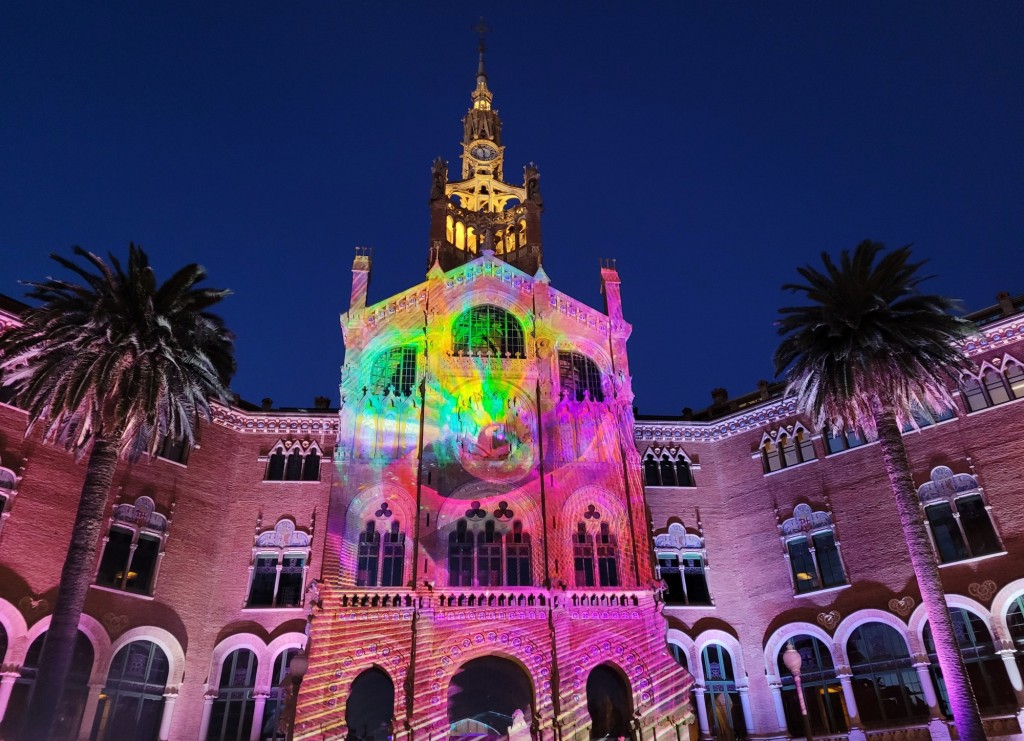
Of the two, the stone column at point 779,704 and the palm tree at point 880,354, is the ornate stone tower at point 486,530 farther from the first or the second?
the palm tree at point 880,354

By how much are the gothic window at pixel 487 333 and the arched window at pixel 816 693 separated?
57.6ft

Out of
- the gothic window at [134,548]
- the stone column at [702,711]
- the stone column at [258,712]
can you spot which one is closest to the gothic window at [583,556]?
the stone column at [702,711]

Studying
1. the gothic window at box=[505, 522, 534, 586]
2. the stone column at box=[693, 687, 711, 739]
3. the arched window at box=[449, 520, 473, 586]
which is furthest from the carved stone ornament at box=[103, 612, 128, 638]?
the stone column at box=[693, 687, 711, 739]

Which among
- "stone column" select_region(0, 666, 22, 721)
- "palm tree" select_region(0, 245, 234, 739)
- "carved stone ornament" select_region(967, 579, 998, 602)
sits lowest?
"stone column" select_region(0, 666, 22, 721)

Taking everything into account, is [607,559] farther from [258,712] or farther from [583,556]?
[258,712]

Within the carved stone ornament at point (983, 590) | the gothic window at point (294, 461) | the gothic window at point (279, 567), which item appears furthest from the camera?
the gothic window at point (294, 461)

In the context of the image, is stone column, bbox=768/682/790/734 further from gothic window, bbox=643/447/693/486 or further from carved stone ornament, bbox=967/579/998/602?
gothic window, bbox=643/447/693/486

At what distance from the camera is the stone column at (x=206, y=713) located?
29.6 m

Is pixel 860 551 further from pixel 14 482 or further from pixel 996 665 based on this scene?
pixel 14 482

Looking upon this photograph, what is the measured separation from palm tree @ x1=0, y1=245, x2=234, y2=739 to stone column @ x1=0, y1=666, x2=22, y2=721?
583 cm

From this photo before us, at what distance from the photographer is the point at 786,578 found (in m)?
33.2

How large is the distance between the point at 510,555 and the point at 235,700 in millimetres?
12146

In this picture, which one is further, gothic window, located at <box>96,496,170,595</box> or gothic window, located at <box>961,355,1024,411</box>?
gothic window, located at <box>961,355,1024,411</box>

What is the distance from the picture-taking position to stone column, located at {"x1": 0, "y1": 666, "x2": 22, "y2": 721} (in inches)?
972
